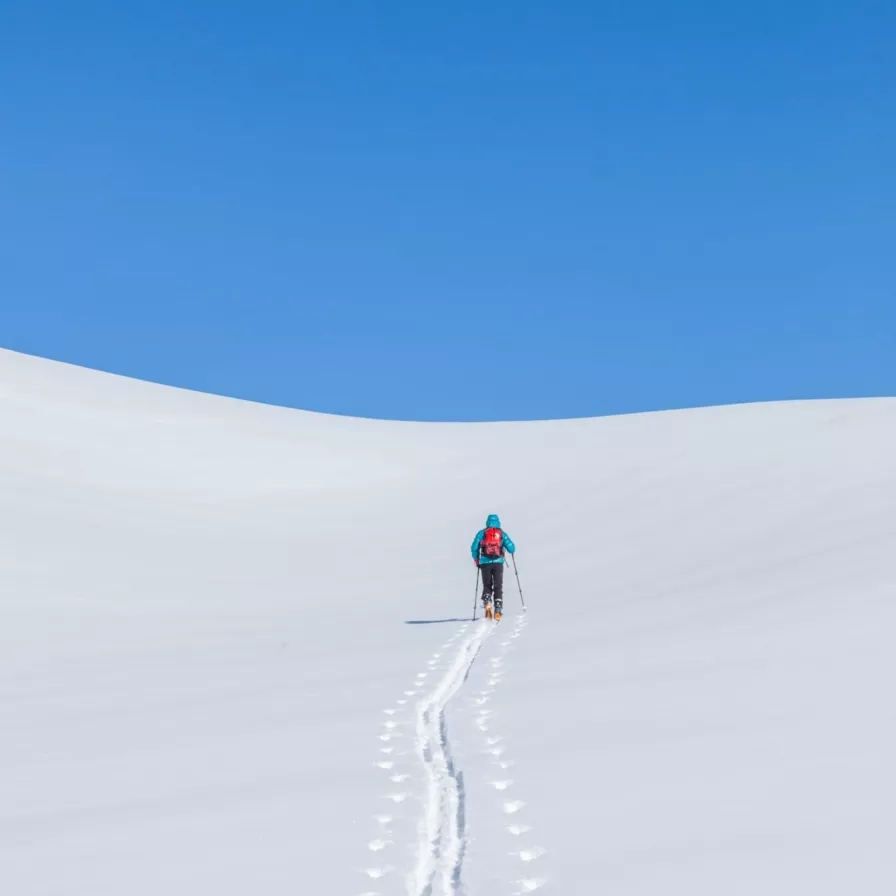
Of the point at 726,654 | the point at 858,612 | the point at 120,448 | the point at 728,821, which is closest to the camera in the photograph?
the point at 728,821

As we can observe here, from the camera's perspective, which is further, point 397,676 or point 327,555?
point 327,555

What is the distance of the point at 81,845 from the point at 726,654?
A: 5.03m

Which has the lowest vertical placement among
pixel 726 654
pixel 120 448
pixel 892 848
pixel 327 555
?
pixel 892 848

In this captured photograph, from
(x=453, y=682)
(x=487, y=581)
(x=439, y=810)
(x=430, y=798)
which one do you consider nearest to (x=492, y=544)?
(x=487, y=581)

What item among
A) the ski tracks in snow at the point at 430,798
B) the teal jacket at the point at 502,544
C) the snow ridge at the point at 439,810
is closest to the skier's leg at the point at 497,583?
the teal jacket at the point at 502,544

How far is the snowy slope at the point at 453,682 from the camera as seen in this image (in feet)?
14.9

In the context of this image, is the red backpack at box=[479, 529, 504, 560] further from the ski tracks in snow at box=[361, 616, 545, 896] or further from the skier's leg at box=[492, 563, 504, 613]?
the ski tracks in snow at box=[361, 616, 545, 896]

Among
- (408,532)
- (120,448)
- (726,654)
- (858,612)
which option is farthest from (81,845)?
(120,448)

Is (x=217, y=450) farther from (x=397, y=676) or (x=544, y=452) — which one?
(x=397, y=676)

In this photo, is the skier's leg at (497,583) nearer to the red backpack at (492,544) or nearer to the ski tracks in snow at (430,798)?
the red backpack at (492,544)

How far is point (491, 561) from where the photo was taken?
13633 millimetres

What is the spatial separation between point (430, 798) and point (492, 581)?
8.22 metres

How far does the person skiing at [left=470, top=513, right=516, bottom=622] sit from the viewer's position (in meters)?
13.4

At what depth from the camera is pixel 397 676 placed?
9.06 metres
